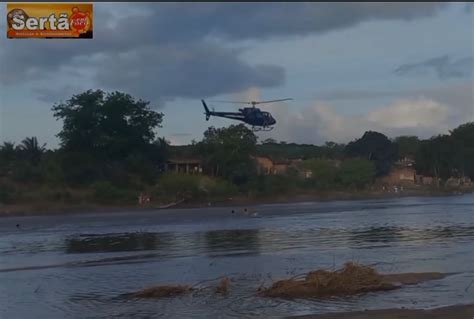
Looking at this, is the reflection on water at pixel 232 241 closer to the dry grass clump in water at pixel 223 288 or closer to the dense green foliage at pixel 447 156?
the dry grass clump in water at pixel 223 288

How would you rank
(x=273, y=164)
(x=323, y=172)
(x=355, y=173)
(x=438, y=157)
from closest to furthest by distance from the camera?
(x=323, y=172) < (x=355, y=173) < (x=273, y=164) < (x=438, y=157)

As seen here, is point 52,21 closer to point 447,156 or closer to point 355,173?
point 355,173

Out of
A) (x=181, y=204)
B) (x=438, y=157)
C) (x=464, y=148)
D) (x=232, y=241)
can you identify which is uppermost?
(x=464, y=148)

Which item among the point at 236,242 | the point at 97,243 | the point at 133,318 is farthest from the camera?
the point at 97,243

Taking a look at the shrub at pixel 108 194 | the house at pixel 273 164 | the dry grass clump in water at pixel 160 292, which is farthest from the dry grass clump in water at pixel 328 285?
the house at pixel 273 164

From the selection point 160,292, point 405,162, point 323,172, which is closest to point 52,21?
point 160,292

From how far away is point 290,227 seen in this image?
1805 inches

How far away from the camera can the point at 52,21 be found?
18.5m

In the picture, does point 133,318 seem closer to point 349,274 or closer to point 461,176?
point 349,274

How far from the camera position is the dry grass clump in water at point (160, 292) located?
19.4m

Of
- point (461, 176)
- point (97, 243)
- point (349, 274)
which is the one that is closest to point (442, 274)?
point (349, 274)

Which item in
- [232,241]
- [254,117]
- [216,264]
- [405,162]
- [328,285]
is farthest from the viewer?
[405,162]

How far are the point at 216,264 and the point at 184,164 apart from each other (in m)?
76.4

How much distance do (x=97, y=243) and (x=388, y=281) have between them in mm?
21439
